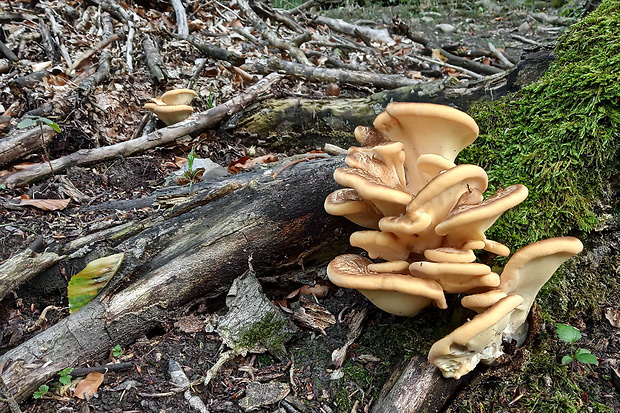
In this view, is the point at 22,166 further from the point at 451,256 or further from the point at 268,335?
the point at 451,256

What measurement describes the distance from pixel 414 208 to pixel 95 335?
86.9 inches

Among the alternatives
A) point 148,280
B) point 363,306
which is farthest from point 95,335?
point 363,306

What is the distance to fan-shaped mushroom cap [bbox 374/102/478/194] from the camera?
2.37 meters

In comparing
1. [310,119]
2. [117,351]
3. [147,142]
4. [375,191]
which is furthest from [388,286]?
[147,142]

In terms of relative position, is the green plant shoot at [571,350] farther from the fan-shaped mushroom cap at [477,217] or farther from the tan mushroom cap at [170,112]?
the tan mushroom cap at [170,112]

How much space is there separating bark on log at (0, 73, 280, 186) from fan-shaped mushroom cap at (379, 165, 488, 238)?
142 inches

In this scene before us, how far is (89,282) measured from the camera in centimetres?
284

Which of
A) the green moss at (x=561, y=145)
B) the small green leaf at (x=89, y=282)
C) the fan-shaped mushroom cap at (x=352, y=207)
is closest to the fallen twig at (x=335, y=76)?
the green moss at (x=561, y=145)

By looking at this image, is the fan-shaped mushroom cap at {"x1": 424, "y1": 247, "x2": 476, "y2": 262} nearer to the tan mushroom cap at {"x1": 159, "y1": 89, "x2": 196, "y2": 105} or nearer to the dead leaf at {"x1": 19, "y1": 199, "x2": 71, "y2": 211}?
the dead leaf at {"x1": 19, "y1": 199, "x2": 71, "y2": 211}

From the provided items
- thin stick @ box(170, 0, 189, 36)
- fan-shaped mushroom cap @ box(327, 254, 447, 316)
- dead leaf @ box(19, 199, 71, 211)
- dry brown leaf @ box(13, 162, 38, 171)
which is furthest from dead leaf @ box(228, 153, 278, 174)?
thin stick @ box(170, 0, 189, 36)

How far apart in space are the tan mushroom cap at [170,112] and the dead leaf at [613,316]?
4734mm

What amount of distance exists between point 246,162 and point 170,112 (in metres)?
1.24

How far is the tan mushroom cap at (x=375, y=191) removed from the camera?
2176 millimetres

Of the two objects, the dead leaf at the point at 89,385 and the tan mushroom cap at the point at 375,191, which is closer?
the tan mushroom cap at the point at 375,191
